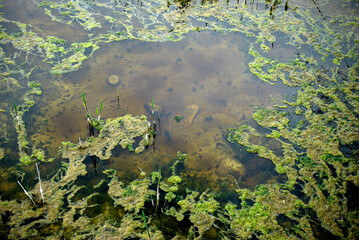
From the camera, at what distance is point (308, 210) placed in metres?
1.81

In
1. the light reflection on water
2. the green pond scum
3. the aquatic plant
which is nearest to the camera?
the green pond scum

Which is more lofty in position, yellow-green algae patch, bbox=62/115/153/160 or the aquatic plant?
the aquatic plant

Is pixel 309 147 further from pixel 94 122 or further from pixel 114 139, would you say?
pixel 94 122

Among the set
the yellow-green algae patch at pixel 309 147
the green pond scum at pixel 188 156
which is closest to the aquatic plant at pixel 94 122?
the green pond scum at pixel 188 156

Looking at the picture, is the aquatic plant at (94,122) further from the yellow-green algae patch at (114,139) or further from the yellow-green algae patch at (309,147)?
the yellow-green algae patch at (309,147)

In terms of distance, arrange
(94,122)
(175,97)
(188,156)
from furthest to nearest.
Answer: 1. (175,97)
2. (94,122)
3. (188,156)

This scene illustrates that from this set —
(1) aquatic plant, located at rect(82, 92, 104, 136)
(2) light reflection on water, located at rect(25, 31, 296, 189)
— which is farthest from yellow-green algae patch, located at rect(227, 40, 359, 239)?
(1) aquatic plant, located at rect(82, 92, 104, 136)

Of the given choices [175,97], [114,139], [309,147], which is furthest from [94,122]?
[309,147]

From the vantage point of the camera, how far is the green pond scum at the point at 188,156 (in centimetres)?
171

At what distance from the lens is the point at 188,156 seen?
221 centimetres

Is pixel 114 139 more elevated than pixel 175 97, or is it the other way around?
pixel 175 97

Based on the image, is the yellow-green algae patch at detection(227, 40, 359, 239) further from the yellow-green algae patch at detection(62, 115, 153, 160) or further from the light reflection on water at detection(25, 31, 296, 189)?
the yellow-green algae patch at detection(62, 115, 153, 160)

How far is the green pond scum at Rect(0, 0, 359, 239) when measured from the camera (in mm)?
1711

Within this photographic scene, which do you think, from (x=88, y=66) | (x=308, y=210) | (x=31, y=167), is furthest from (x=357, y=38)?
(x=31, y=167)
